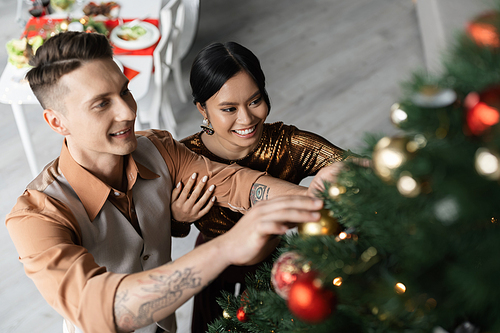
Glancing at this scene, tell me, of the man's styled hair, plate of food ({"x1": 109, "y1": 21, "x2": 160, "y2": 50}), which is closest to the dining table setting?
plate of food ({"x1": 109, "y1": 21, "x2": 160, "y2": 50})

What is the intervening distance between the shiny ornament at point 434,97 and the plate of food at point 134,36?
2.49m

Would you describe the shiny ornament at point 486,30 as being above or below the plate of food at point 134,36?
above

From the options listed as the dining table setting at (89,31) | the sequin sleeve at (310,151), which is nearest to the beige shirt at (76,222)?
the sequin sleeve at (310,151)

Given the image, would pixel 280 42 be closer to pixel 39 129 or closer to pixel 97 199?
pixel 39 129

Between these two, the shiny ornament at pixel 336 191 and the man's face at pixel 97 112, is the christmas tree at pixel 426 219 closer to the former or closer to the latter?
the shiny ornament at pixel 336 191

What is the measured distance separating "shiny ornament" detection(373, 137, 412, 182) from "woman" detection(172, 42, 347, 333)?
→ 34.4 inches

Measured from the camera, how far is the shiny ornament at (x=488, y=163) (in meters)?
0.37

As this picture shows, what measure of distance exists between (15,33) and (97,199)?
3930 millimetres

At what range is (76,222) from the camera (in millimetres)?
1061

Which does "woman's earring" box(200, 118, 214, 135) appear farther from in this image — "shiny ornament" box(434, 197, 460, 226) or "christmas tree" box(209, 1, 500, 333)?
"shiny ornament" box(434, 197, 460, 226)

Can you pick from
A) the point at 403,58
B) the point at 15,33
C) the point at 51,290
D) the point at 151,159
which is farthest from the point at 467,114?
the point at 15,33

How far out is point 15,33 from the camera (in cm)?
416

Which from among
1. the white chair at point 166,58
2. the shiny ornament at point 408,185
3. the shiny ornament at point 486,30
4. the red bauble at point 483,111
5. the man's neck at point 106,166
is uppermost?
the shiny ornament at point 486,30

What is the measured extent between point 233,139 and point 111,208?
1.69 ft
